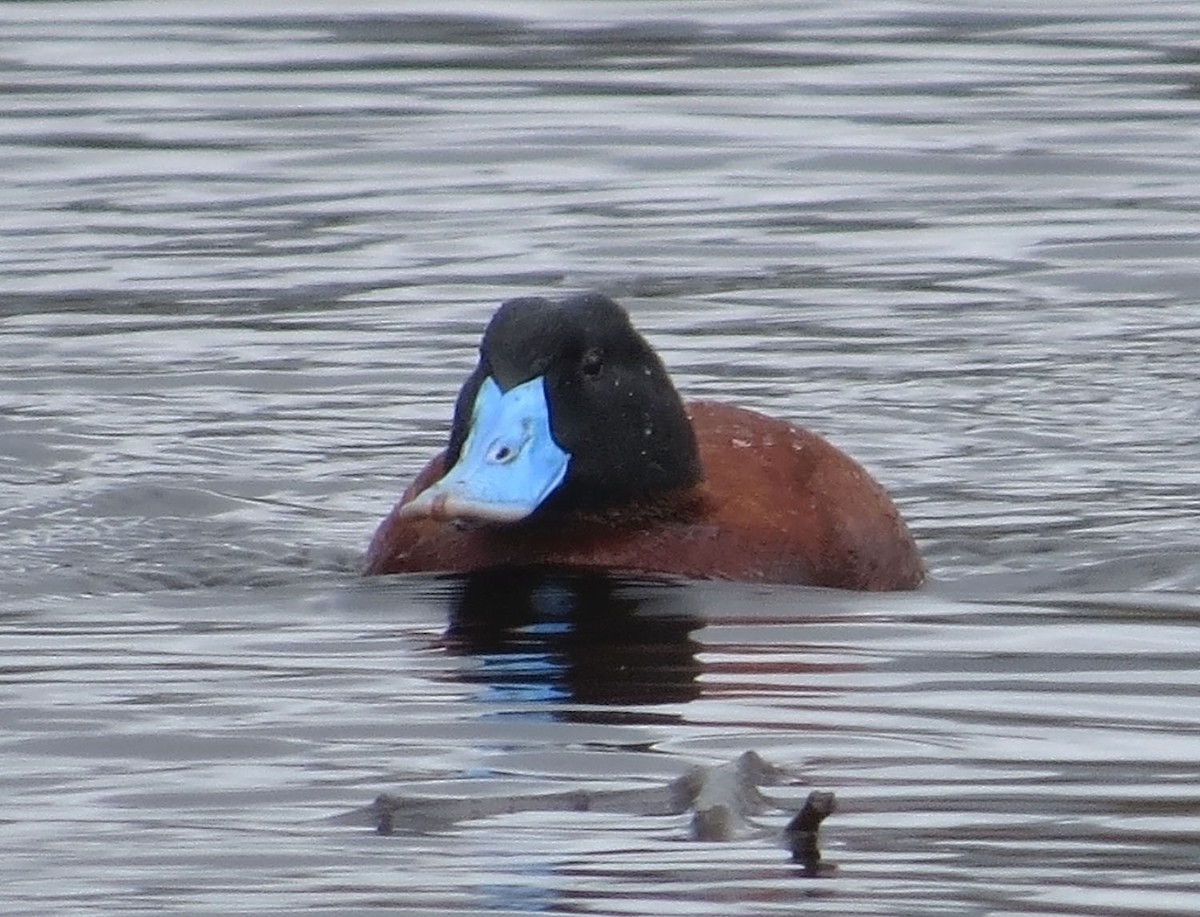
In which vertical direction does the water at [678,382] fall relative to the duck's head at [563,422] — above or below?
below

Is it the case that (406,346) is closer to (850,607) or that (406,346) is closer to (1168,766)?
(850,607)

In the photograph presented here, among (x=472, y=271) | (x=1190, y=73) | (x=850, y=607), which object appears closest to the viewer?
(x=850, y=607)

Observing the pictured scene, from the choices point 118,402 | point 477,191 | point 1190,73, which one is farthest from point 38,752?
point 1190,73

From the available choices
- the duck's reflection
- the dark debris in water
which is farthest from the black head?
the dark debris in water

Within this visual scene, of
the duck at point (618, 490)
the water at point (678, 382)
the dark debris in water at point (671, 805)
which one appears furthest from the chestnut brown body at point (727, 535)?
the dark debris in water at point (671, 805)

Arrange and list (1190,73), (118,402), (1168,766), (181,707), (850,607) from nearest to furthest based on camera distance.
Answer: (1168,766) → (181,707) → (850,607) → (118,402) → (1190,73)

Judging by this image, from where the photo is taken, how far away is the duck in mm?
7387

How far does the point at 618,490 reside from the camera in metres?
7.59

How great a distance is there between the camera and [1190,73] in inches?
687

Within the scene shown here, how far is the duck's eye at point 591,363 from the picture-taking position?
750cm

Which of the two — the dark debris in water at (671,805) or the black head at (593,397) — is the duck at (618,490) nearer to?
the black head at (593,397)

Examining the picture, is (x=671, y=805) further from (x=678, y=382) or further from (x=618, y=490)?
(x=678, y=382)

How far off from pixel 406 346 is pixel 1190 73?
24.7 ft

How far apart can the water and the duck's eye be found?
482mm
